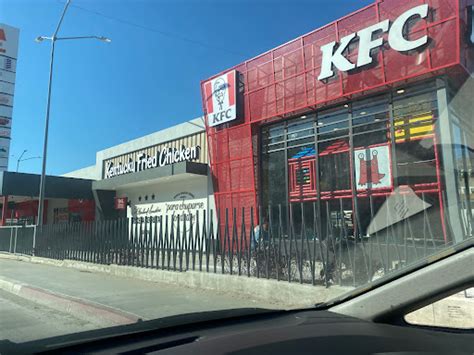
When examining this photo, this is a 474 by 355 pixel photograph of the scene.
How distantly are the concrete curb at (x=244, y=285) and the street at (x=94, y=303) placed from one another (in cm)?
18

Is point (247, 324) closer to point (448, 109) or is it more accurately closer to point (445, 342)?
point (445, 342)

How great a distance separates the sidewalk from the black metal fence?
2.27 feet

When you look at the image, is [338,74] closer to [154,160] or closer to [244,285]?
[244,285]

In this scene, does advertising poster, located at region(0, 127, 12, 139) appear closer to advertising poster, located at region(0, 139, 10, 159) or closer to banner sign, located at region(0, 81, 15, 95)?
advertising poster, located at region(0, 139, 10, 159)

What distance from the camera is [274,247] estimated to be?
8.48m

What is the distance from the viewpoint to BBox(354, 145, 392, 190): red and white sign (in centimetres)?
1185

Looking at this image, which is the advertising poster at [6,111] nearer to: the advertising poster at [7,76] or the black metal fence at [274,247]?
the advertising poster at [7,76]

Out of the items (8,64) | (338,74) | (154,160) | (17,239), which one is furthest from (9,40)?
→ (338,74)

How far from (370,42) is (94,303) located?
9336 mm

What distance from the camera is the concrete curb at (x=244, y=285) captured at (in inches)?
292

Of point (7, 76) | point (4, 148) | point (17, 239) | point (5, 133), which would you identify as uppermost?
point (7, 76)

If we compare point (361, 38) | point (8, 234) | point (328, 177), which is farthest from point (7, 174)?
point (361, 38)

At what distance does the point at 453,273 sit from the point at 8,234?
22767 mm

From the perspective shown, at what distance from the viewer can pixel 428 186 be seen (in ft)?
35.3
